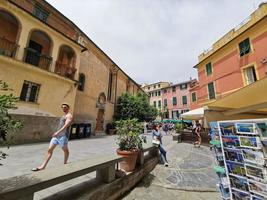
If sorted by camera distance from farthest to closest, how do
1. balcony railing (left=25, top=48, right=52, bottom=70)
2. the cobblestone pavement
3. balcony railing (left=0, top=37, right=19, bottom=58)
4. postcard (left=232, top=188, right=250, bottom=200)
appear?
balcony railing (left=25, top=48, right=52, bottom=70) → balcony railing (left=0, top=37, right=19, bottom=58) → the cobblestone pavement → postcard (left=232, top=188, right=250, bottom=200)

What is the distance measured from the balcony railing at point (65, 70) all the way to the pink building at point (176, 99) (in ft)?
88.1

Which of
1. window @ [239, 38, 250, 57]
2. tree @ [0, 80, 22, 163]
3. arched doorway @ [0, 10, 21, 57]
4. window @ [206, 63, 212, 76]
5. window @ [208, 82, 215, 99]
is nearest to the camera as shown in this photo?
tree @ [0, 80, 22, 163]

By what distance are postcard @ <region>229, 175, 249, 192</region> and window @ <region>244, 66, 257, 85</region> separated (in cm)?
1276

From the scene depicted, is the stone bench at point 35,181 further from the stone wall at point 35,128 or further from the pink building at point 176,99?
the pink building at point 176,99

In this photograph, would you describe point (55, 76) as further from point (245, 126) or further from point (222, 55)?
point (222, 55)

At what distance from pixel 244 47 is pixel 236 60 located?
1.20 m

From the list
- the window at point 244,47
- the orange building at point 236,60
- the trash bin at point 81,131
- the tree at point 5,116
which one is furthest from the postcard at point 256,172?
the window at point 244,47

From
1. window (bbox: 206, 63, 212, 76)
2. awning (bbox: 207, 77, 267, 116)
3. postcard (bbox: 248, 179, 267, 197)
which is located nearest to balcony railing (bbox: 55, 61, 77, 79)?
awning (bbox: 207, 77, 267, 116)

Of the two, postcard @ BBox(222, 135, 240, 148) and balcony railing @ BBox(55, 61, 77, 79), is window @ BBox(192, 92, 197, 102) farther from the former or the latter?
postcard @ BBox(222, 135, 240, 148)

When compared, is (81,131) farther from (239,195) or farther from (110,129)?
(239,195)

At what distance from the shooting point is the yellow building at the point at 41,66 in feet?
26.1

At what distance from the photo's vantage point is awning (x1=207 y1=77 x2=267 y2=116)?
3169 mm

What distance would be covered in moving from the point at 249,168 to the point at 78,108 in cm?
1298

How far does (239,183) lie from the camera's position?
222 centimetres
